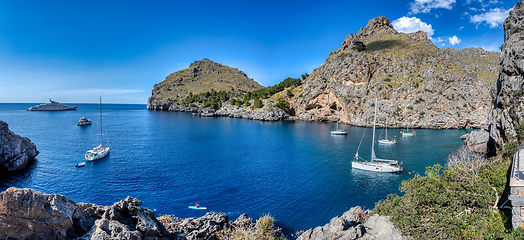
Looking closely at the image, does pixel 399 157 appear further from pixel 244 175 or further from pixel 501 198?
pixel 501 198

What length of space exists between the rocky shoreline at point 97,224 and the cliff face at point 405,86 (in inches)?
4192

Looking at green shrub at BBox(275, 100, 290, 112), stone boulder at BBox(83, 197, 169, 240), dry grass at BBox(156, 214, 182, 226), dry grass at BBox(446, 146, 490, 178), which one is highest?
green shrub at BBox(275, 100, 290, 112)

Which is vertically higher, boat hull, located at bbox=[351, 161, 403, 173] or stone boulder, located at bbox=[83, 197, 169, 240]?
stone boulder, located at bbox=[83, 197, 169, 240]

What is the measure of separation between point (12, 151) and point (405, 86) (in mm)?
138350

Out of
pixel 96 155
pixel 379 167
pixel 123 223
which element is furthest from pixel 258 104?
pixel 123 223

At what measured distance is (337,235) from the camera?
19.4 meters

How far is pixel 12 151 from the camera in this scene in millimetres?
44469

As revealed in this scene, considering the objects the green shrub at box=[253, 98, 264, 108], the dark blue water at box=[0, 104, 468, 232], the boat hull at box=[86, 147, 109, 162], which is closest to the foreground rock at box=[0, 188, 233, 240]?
the dark blue water at box=[0, 104, 468, 232]

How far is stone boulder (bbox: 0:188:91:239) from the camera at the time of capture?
14.2m

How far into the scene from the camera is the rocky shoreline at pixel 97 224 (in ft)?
47.8

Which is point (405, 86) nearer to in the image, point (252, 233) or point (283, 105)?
point (283, 105)

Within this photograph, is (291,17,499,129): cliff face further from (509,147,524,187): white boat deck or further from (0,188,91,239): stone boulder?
(0,188,91,239): stone boulder

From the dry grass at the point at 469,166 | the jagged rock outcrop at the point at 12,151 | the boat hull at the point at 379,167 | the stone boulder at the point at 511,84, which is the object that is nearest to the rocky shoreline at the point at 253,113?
the boat hull at the point at 379,167

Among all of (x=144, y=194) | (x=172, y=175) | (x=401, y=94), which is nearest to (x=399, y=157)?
(x=172, y=175)
